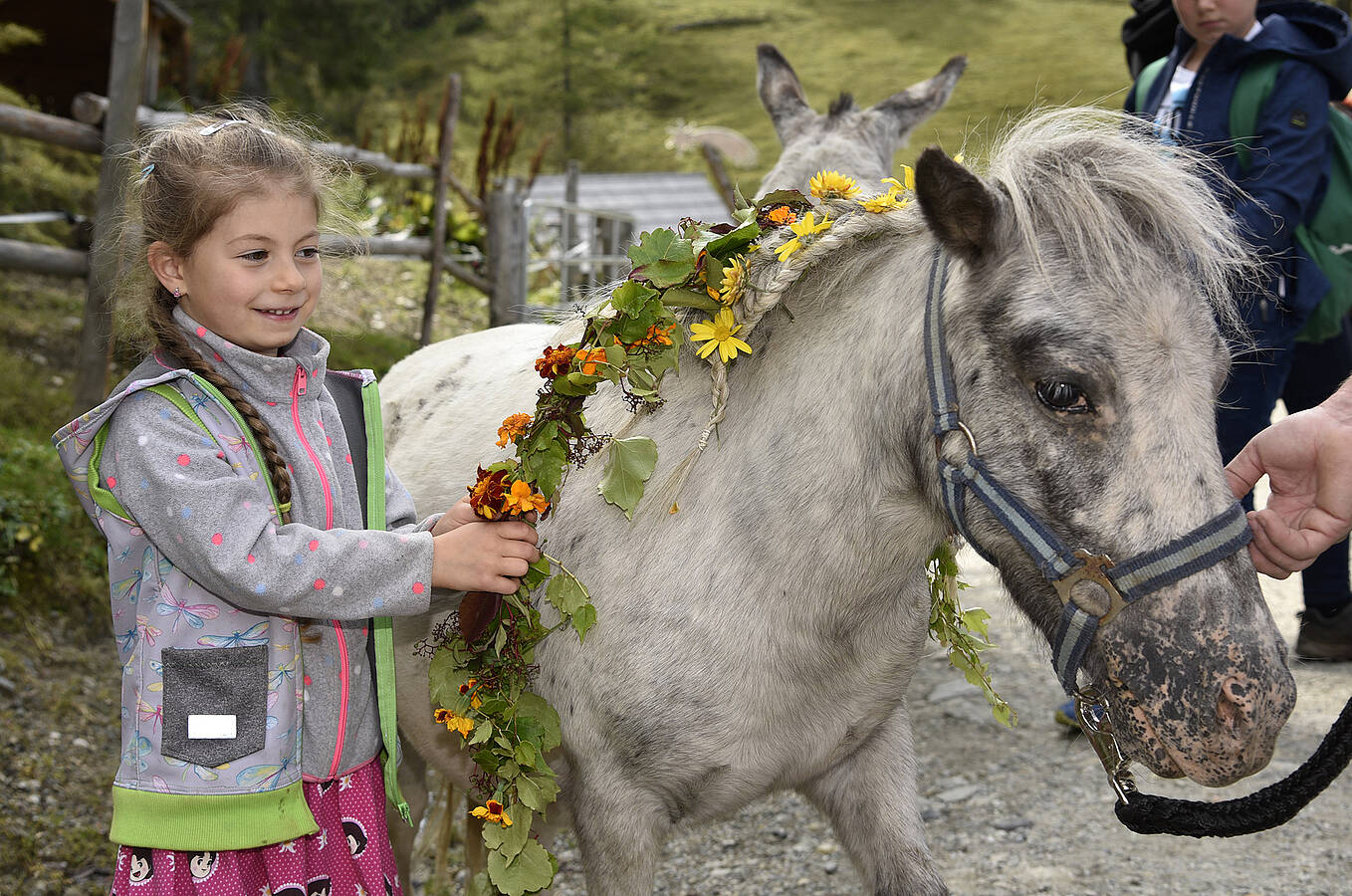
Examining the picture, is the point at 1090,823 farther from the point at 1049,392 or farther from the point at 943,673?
the point at 1049,392

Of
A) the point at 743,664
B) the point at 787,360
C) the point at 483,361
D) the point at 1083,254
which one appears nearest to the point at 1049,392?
the point at 1083,254

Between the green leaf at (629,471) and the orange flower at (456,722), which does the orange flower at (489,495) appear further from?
the orange flower at (456,722)

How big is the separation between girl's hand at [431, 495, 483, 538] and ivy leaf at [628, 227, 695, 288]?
0.60m

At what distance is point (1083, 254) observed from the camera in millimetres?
1746

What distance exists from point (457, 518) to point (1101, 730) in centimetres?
128

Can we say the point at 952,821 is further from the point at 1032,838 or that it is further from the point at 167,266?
the point at 167,266

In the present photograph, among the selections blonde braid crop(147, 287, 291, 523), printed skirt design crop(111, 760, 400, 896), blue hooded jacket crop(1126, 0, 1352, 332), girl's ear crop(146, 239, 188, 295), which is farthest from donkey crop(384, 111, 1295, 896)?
blue hooded jacket crop(1126, 0, 1352, 332)

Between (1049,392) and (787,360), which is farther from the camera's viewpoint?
(787,360)

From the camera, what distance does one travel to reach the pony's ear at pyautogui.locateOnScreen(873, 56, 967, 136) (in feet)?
17.9

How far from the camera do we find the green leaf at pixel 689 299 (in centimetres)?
218

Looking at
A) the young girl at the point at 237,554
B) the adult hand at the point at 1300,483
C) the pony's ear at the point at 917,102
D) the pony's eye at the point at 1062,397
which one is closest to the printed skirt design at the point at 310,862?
the young girl at the point at 237,554

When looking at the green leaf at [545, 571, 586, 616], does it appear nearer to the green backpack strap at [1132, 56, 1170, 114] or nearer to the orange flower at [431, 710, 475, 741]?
the orange flower at [431, 710, 475, 741]

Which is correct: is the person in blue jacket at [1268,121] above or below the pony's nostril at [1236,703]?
above

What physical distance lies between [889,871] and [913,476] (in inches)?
36.6
